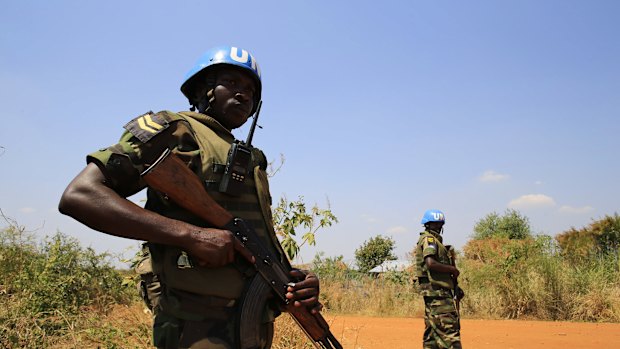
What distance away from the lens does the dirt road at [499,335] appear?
24.8 ft

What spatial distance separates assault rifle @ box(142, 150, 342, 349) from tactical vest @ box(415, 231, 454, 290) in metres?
4.52

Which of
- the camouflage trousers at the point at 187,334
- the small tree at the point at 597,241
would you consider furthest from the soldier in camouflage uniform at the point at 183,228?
the small tree at the point at 597,241

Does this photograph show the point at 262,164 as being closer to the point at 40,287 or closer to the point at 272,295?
the point at 272,295

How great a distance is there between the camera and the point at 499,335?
855cm

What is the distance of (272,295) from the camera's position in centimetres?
182

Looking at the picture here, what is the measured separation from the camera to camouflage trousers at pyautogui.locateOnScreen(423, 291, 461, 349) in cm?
580

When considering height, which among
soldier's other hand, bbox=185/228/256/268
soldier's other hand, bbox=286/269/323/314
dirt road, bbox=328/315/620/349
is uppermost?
soldier's other hand, bbox=185/228/256/268

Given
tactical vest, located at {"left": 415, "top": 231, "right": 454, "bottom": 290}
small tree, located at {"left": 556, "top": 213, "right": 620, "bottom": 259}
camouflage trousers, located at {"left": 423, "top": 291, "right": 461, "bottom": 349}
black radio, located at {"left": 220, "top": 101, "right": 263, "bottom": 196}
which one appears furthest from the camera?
small tree, located at {"left": 556, "top": 213, "right": 620, "bottom": 259}

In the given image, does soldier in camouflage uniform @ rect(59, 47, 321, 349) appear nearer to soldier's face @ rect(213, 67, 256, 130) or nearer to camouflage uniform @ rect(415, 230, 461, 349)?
soldier's face @ rect(213, 67, 256, 130)

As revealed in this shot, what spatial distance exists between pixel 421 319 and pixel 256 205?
10596mm

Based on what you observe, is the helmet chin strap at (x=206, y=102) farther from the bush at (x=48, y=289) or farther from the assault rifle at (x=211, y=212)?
the bush at (x=48, y=289)

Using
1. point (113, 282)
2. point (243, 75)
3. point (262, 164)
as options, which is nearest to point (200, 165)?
point (262, 164)

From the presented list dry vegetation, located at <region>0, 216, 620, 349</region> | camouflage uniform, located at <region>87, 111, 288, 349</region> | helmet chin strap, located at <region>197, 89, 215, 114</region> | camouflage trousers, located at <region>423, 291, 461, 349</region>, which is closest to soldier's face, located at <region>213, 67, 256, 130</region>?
helmet chin strap, located at <region>197, 89, 215, 114</region>

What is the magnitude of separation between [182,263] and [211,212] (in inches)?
7.9
